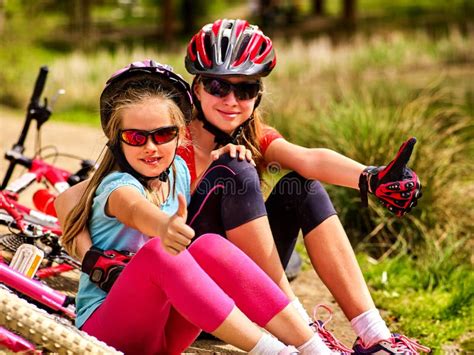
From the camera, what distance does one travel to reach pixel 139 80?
313 centimetres

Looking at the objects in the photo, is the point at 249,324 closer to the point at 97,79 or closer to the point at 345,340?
the point at 345,340

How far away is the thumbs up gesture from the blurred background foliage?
62.0 inches

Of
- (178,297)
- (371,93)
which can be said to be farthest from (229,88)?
(371,93)

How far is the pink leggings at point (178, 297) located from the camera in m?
2.75

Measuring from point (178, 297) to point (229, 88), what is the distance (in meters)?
1.16

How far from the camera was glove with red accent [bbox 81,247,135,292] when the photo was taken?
2.93 m

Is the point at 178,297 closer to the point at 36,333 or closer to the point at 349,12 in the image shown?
the point at 36,333

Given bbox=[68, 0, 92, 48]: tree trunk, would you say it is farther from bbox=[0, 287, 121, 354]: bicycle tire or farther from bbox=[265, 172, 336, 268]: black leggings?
bbox=[0, 287, 121, 354]: bicycle tire

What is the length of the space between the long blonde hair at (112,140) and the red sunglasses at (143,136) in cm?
4

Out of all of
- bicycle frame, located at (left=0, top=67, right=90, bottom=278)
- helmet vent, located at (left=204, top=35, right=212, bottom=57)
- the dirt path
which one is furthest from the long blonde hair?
bicycle frame, located at (left=0, top=67, right=90, bottom=278)

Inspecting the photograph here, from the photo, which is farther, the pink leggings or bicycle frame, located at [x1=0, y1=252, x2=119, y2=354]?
the pink leggings

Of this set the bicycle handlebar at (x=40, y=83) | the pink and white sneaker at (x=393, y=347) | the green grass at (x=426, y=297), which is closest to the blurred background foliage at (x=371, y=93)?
the green grass at (x=426, y=297)

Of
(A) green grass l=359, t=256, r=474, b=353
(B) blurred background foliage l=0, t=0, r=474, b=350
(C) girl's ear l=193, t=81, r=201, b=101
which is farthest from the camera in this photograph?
(B) blurred background foliage l=0, t=0, r=474, b=350

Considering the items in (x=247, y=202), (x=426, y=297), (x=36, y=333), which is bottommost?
(x=426, y=297)
